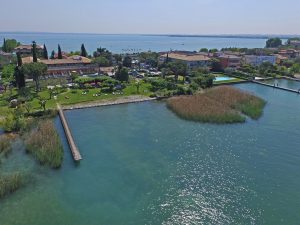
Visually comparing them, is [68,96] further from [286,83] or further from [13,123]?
[286,83]

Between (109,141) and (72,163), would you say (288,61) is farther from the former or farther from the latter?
(72,163)

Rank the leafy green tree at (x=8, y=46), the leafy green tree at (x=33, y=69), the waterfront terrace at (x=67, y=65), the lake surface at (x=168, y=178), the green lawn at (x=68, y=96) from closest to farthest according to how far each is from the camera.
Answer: the lake surface at (x=168, y=178), the green lawn at (x=68, y=96), the leafy green tree at (x=33, y=69), the waterfront terrace at (x=67, y=65), the leafy green tree at (x=8, y=46)

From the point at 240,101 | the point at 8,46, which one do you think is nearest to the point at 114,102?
the point at 240,101

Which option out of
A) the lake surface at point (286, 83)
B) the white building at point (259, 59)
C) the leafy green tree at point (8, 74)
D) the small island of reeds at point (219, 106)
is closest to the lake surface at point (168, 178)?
the small island of reeds at point (219, 106)

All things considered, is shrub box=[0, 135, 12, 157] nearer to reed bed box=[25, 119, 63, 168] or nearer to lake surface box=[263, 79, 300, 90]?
reed bed box=[25, 119, 63, 168]

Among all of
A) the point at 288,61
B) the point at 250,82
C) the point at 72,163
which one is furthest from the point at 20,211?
the point at 288,61

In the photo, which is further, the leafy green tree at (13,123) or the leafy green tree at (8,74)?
the leafy green tree at (8,74)

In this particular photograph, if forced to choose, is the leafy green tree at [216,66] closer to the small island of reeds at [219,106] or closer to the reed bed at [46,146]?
the small island of reeds at [219,106]
